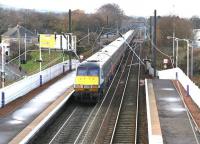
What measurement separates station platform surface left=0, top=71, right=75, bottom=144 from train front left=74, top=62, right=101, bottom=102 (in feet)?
5.35

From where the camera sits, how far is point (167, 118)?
22828 mm

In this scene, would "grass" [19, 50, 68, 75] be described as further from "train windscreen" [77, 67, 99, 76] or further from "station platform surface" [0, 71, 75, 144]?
"train windscreen" [77, 67, 99, 76]

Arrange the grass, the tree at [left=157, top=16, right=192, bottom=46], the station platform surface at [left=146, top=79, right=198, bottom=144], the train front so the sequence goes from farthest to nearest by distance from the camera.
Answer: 1. the tree at [left=157, top=16, right=192, bottom=46]
2. the grass
3. the train front
4. the station platform surface at [left=146, top=79, right=198, bottom=144]

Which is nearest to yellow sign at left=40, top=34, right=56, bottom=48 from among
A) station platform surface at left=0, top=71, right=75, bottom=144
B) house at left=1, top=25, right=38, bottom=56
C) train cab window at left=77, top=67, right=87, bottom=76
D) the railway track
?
station platform surface at left=0, top=71, right=75, bottom=144

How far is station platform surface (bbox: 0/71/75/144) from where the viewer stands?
20.0 m

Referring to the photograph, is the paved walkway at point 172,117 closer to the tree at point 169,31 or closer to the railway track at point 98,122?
the railway track at point 98,122

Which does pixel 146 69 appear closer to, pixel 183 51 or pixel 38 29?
pixel 183 51

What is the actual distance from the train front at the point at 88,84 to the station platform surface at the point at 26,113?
1630 mm

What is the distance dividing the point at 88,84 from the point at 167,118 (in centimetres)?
730

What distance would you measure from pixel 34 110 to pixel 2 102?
2.03 m

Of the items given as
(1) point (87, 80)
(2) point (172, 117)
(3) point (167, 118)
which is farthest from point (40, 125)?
A: (1) point (87, 80)

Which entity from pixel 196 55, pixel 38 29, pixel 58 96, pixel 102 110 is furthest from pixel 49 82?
pixel 38 29

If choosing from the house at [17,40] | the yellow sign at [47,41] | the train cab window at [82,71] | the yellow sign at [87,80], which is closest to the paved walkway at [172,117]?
the yellow sign at [87,80]

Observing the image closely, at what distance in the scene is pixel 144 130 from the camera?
22.7 metres
